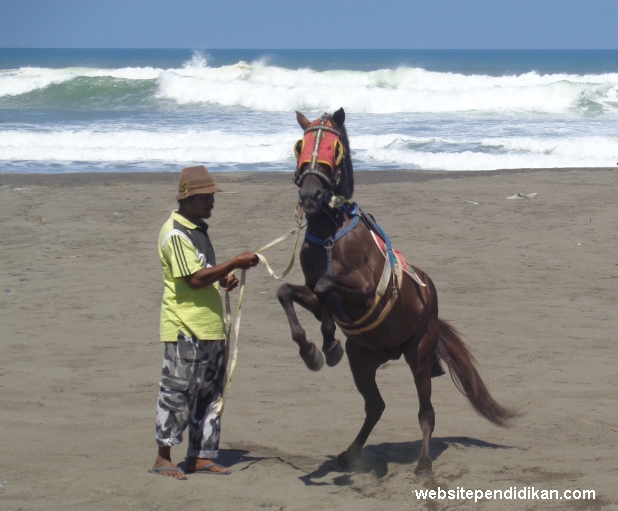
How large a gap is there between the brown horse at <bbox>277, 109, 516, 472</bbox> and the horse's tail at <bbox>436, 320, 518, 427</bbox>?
9.2 inches

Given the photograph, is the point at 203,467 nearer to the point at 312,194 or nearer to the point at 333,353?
the point at 333,353

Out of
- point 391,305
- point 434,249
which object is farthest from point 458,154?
point 391,305

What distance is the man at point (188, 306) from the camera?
13.6 ft

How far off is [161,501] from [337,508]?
89 cm

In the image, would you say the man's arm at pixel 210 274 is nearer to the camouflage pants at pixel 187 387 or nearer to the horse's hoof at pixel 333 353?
the camouflage pants at pixel 187 387

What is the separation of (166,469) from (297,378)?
6.59 ft

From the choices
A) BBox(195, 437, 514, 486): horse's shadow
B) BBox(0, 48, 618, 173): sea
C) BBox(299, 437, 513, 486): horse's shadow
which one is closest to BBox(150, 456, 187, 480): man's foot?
BBox(195, 437, 514, 486): horse's shadow

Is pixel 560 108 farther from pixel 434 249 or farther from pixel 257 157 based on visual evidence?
pixel 434 249

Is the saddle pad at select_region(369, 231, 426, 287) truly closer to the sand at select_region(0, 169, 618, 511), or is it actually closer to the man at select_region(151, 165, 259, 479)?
the man at select_region(151, 165, 259, 479)

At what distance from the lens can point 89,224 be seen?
12.0 metres

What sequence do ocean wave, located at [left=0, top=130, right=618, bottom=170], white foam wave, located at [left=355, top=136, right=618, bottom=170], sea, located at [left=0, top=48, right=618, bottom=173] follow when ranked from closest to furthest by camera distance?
white foam wave, located at [left=355, top=136, right=618, bottom=170]
ocean wave, located at [left=0, top=130, right=618, bottom=170]
sea, located at [left=0, top=48, right=618, bottom=173]

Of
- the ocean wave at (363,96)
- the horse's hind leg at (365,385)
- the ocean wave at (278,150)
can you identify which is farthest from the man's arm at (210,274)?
the ocean wave at (363,96)

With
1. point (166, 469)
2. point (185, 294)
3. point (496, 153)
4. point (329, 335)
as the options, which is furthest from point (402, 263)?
point (496, 153)

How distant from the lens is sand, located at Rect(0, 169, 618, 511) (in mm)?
4324
